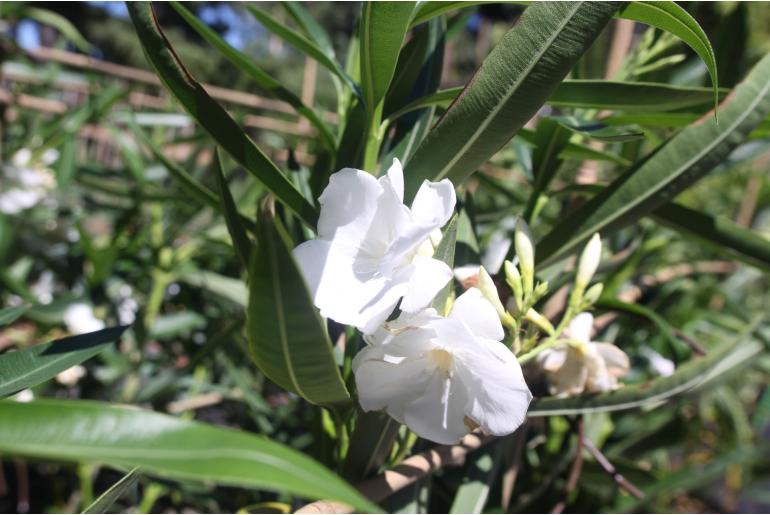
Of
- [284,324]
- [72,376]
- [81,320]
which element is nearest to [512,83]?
[284,324]

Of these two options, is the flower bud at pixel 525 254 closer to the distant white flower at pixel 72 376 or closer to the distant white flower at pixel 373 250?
the distant white flower at pixel 373 250

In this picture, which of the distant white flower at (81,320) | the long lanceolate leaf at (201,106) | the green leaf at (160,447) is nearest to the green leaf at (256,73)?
the long lanceolate leaf at (201,106)

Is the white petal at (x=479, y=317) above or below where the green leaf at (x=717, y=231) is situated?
above

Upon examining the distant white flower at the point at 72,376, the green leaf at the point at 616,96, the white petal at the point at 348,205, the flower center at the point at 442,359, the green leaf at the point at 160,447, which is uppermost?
the green leaf at the point at 616,96

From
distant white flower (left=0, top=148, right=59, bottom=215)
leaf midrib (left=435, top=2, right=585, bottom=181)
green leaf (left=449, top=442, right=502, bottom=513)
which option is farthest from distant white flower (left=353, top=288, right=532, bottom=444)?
distant white flower (left=0, top=148, right=59, bottom=215)

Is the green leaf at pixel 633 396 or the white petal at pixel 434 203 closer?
the white petal at pixel 434 203

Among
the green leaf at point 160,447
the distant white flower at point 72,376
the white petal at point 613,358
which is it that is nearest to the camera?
the green leaf at point 160,447

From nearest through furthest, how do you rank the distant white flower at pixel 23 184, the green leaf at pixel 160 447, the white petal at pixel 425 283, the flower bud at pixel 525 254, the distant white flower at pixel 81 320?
the green leaf at pixel 160 447 → the white petal at pixel 425 283 → the flower bud at pixel 525 254 → the distant white flower at pixel 81 320 → the distant white flower at pixel 23 184

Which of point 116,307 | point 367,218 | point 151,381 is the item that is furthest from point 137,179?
point 367,218

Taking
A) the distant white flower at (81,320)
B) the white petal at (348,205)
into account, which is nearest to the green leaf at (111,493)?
the white petal at (348,205)
